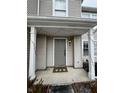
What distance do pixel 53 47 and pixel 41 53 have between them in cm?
131

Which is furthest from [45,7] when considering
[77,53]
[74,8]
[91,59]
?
[91,59]

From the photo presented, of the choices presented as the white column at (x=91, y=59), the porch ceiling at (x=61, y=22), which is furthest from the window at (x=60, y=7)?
the white column at (x=91, y=59)

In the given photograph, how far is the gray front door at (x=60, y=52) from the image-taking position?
33.3 feet

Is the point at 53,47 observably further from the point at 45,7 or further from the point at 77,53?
the point at 45,7

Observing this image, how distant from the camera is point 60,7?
9.48 metres

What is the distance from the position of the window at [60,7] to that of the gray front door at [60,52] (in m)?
2.30

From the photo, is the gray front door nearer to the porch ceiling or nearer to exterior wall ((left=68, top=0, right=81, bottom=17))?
exterior wall ((left=68, top=0, right=81, bottom=17))

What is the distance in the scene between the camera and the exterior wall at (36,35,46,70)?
9.12 metres

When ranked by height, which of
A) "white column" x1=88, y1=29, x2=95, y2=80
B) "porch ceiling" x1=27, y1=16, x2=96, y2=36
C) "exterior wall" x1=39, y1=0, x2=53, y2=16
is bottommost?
"white column" x1=88, y1=29, x2=95, y2=80

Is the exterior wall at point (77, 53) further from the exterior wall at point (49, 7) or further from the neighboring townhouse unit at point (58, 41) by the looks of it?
the exterior wall at point (49, 7)

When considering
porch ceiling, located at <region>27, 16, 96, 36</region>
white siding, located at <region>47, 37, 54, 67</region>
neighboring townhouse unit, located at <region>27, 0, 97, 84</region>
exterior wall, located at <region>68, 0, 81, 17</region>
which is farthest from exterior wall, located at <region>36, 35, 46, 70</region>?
exterior wall, located at <region>68, 0, 81, 17</region>
